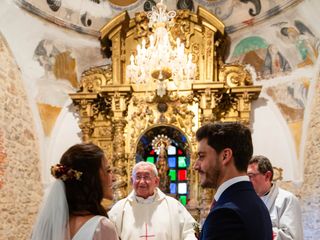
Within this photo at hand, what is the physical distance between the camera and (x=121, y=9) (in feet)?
38.4

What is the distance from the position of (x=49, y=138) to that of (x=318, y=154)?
19.9 ft

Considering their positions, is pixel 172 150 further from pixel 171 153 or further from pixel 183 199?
pixel 183 199

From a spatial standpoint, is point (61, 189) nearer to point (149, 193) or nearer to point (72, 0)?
point (149, 193)

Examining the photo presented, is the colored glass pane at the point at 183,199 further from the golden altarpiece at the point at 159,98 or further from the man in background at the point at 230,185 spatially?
the man in background at the point at 230,185

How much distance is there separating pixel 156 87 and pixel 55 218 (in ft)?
26.6

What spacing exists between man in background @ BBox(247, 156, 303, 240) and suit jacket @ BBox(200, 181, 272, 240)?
2.00 metres

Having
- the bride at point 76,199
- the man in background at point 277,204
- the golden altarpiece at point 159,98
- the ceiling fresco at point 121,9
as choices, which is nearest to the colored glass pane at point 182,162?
the golden altarpiece at point 159,98

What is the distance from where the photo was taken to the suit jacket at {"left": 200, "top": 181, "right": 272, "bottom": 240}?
2.31 m

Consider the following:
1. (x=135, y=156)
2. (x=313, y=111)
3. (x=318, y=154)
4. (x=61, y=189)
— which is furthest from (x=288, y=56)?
(x=61, y=189)

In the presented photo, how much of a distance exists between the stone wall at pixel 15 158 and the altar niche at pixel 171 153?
8.10 feet

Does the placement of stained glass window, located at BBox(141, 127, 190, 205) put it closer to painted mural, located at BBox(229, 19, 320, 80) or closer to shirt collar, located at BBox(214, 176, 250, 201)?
painted mural, located at BBox(229, 19, 320, 80)

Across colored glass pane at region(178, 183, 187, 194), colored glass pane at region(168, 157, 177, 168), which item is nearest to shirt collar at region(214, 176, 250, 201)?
colored glass pane at region(178, 183, 187, 194)

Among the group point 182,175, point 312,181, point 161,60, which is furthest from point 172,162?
point 312,181

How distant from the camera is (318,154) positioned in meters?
9.78
